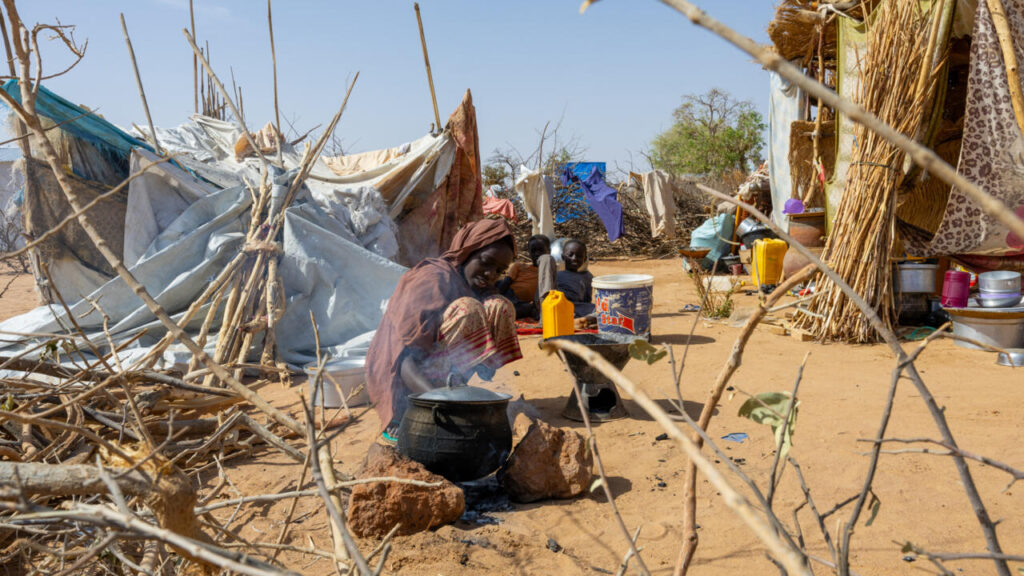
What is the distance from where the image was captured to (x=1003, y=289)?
4691 mm

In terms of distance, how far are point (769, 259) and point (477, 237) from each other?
16.6 ft

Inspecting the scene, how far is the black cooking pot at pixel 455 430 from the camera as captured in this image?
2.67 metres

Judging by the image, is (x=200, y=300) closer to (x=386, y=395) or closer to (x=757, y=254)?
(x=386, y=395)

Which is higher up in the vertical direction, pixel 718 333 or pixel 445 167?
pixel 445 167

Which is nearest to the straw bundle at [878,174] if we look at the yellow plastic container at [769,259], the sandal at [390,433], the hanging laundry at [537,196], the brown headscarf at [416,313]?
the yellow plastic container at [769,259]

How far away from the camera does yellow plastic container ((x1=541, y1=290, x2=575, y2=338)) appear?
4.95 m

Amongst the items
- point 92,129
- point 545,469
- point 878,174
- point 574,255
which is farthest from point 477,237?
point 92,129

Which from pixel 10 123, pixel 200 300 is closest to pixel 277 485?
pixel 200 300

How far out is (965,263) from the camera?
226 inches

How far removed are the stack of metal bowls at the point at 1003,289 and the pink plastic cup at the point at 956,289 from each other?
12cm

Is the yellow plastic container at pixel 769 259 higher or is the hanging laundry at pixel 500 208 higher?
the hanging laundry at pixel 500 208

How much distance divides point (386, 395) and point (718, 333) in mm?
3555

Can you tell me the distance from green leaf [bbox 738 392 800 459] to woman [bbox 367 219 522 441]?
89.6 inches

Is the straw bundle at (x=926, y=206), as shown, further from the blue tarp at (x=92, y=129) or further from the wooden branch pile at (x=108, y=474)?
the blue tarp at (x=92, y=129)
